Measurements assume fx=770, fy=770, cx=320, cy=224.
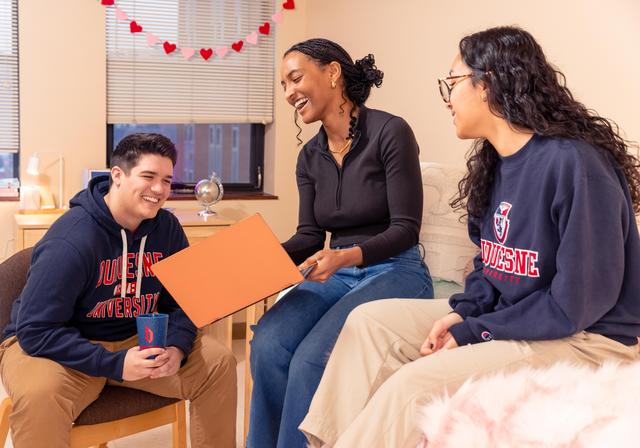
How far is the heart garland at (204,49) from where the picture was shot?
3855mm

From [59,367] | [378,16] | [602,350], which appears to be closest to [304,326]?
[59,367]

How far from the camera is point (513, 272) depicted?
63.7 inches

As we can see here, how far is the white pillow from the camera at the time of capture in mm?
2256

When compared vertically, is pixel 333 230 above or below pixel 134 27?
below

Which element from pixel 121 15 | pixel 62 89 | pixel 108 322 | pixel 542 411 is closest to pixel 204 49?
pixel 121 15

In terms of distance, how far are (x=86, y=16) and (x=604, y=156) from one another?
2955mm

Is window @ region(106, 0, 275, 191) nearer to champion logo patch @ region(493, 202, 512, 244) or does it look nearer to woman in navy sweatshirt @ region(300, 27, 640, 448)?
woman in navy sweatshirt @ region(300, 27, 640, 448)

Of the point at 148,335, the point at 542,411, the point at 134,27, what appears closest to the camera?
the point at 542,411

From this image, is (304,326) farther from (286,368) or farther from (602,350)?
(602,350)

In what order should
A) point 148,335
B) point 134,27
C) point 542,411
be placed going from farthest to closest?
point 134,27, point 148,335, point 542,411

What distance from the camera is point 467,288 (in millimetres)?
1798

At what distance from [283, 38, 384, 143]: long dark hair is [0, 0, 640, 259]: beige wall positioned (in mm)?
617

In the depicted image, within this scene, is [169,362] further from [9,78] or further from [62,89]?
[9,78]

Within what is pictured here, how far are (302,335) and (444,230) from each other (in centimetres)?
58
